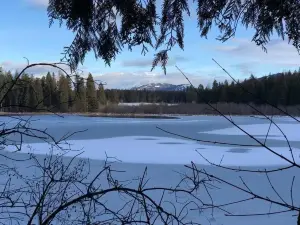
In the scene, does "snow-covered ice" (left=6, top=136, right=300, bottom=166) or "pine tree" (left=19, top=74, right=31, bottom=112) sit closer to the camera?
"pine tree" (left=19, top=74, right=31, bottom=112)

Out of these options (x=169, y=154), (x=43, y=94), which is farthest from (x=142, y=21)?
(x=169, y=154)

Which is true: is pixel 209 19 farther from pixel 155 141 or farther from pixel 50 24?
pixel 155 141

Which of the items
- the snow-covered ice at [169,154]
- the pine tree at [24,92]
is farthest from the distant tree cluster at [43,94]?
the snow-covered ice at [169,154]

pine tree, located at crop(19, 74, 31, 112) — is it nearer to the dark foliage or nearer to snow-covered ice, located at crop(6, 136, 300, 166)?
the dark foliage

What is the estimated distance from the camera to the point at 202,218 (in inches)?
196

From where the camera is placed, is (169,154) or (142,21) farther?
(169,154)

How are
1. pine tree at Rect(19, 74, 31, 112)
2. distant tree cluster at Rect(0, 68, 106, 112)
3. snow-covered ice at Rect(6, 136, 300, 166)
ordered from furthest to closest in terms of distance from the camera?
snow-covered ice at Rect(6, 136, 300, 166) → pine tree at Rect(19, 74, 31, 112) → distant tree cluster at Rect(0, 68, 106, 112)

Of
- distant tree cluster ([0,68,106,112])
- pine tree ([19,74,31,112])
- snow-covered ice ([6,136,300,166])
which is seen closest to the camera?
distant tree cluster ([0,68,106,112])

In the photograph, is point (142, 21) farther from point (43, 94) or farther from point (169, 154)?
point (169, 154)

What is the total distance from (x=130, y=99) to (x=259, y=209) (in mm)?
76446

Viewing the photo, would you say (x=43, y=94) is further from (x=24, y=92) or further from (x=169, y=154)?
(x=169, y=154)

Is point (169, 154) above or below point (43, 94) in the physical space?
below

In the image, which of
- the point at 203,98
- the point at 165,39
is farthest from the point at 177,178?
the point at 203,98

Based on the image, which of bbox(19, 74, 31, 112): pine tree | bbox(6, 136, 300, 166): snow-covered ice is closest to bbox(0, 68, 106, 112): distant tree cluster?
bbox(19, 74, 31, 112): pine tree
